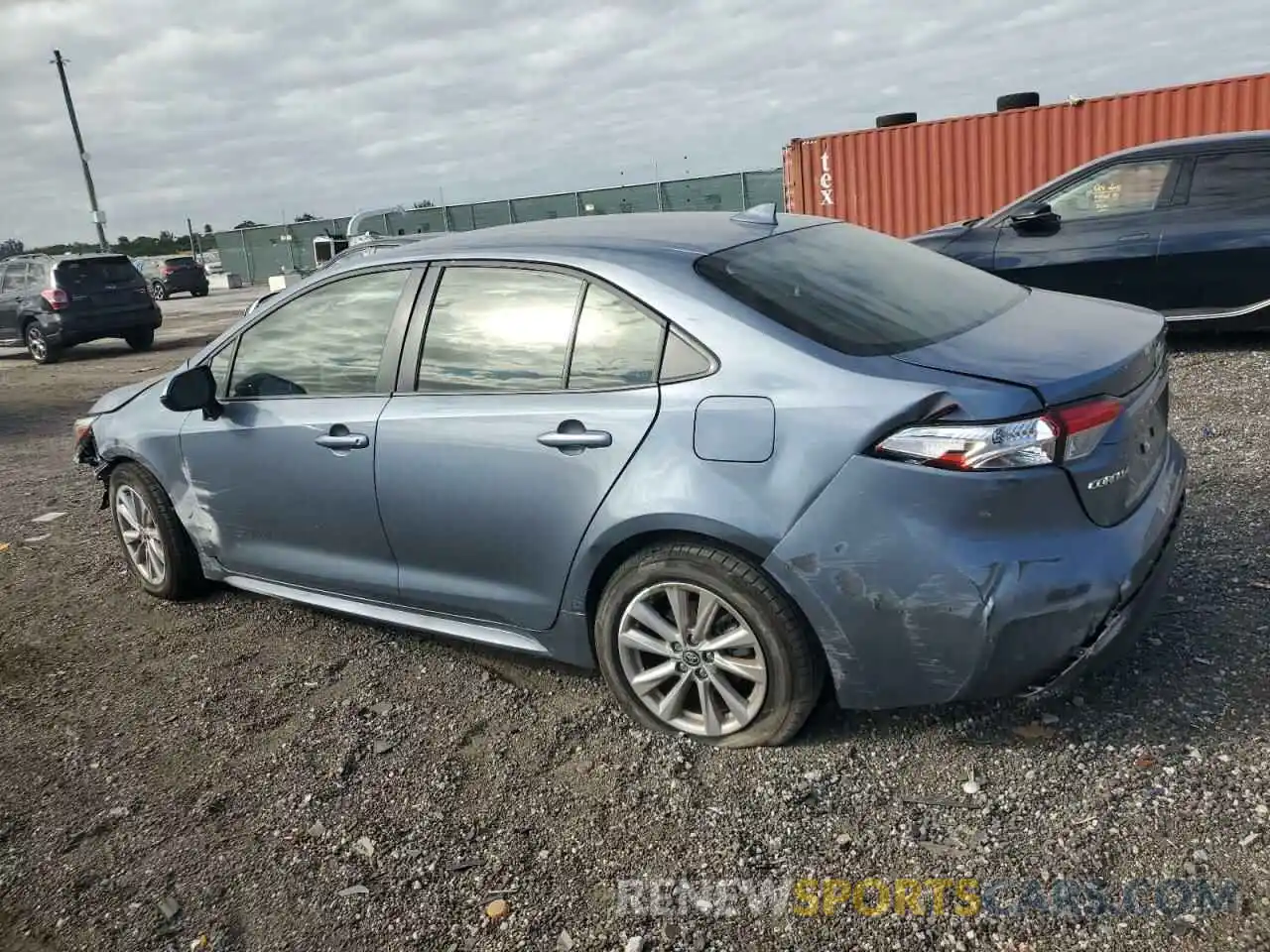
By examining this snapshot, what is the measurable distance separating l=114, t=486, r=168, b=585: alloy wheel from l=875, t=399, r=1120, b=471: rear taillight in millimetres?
3394

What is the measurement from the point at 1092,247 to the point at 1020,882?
6657 mm

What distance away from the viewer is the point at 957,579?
251cm

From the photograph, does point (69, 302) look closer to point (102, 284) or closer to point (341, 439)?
point (102, 284)

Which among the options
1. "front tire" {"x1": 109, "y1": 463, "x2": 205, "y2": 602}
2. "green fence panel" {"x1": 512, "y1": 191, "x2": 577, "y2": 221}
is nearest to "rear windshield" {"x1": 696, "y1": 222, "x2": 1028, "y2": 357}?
"front tire" {"x1": 109, "y1": 463, "x2": 205, "y2": 602}

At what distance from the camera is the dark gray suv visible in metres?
15.5

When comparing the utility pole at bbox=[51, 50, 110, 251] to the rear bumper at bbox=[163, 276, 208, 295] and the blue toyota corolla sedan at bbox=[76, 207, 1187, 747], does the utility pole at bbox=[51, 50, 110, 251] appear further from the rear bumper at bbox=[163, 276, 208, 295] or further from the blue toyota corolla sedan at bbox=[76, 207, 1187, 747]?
the blue toyota corolla sedan at bbox=[76, 207, 1187, 747]

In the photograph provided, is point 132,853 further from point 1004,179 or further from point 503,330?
point 1004,179

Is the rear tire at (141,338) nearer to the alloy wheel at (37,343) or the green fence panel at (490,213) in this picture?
the alloy wheel at (37,343)

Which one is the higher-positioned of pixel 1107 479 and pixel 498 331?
pixel 498 331

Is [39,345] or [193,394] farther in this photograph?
[39,345]

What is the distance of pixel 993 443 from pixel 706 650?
3.23 ft

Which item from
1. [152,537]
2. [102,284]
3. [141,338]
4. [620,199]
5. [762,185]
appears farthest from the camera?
[620,199]

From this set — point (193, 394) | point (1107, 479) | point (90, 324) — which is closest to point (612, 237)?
point (1107, 479)

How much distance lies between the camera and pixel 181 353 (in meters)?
15.9
